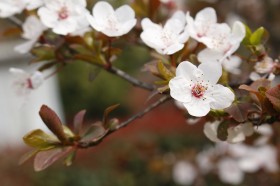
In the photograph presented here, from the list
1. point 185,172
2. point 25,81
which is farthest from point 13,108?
point 25,81

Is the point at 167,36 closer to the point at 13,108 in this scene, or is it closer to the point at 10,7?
the point at 10,7

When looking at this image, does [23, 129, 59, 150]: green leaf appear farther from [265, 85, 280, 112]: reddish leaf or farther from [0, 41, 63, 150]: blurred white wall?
[0, 41, 63, 150]: blurred white wall

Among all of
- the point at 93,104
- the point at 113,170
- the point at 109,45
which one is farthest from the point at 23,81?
the point at 93,104

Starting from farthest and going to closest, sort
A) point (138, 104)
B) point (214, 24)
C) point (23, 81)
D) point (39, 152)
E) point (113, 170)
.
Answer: point (138, 104), point (113, 170), point (23, 81), point (214, 24), point (39, 152)

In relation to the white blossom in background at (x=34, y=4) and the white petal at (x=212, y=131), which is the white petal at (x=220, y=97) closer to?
the white petal at (x=212, y=131)

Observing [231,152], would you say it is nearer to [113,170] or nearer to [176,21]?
[113,170]

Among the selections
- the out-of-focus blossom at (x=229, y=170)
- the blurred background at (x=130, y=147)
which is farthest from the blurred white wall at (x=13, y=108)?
the out-of-focus blossom at (x=229, y=170)
